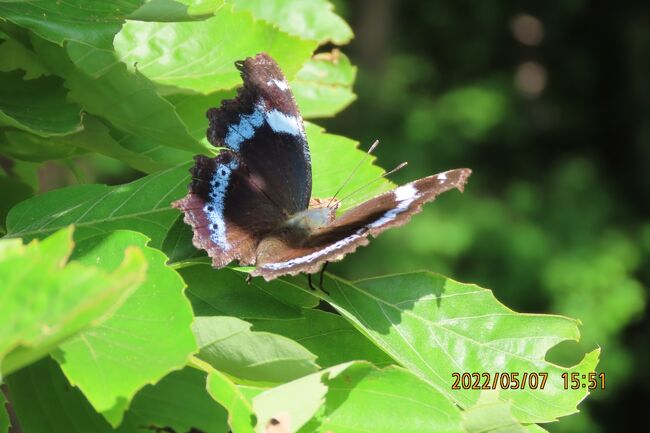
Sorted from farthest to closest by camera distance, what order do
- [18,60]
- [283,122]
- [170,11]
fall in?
[283,122] → [18,60] → [170,11]

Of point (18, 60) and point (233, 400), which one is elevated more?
point (18, 60)

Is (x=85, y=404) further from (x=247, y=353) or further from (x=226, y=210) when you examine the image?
(x=226, y=210)

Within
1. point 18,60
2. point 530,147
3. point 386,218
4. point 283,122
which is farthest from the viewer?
point 530,147

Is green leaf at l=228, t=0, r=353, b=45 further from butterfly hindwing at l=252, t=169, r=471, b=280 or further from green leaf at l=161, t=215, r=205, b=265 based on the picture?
green leaf at l=161, t=215, r=205, b=265

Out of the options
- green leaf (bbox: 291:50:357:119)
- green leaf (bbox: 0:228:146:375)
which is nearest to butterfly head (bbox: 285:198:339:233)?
green leaf (bbox: 291:50:357:119)

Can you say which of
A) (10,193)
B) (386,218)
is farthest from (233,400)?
(10,193)

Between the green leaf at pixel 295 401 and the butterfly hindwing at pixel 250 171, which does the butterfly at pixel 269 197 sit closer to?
the butterfly hindwing at pixel 250 171
